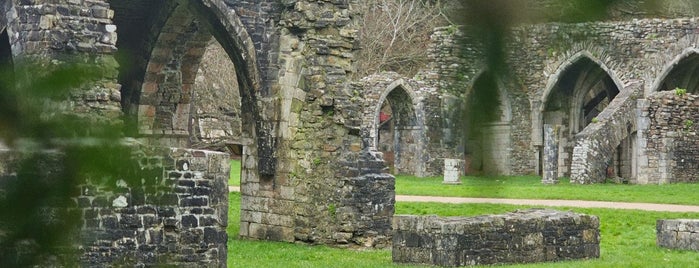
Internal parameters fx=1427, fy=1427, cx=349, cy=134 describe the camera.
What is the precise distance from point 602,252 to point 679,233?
914 millimetres

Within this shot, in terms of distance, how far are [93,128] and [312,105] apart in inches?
602

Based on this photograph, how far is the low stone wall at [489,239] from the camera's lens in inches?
528

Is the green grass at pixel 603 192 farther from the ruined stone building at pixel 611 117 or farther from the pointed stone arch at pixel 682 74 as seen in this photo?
the pointed stone arch at pixel 682 74

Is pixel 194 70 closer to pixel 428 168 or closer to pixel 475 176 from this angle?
pixel 428 168

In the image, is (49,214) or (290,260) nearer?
(49,214)

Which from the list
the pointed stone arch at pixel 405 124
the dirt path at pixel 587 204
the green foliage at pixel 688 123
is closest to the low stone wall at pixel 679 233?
the dirt path at pixel 587 204

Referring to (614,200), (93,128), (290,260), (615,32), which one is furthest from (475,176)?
(614,200)

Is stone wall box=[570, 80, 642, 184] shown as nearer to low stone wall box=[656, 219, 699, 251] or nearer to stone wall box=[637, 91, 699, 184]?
stone wall box=[637, 91, 699, 184]

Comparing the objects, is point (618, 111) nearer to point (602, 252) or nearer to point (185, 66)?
point (185, 66)

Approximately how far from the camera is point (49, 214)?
65.0 inches

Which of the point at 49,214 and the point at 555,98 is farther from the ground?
the point at 555,98

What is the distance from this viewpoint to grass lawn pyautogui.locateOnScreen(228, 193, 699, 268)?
45.3ft

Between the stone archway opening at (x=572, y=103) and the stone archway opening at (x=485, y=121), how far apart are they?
32.3m

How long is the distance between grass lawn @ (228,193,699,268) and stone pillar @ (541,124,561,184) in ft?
38.3
